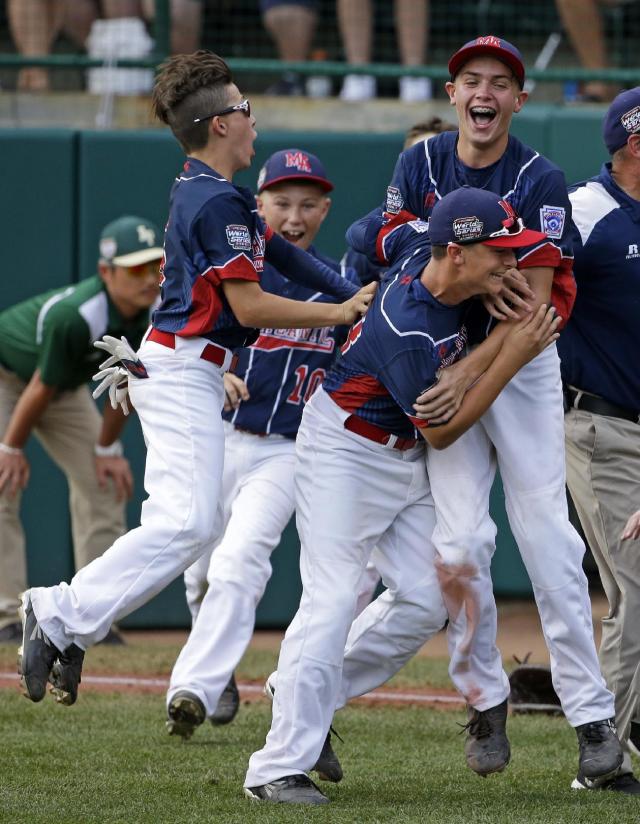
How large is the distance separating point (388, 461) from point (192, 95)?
1325 millimetres

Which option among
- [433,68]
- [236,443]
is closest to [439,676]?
[236,443]

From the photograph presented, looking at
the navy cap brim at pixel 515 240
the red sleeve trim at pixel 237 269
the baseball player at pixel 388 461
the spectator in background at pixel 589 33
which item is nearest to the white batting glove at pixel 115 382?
the red sleeve trim at pixel 237 269

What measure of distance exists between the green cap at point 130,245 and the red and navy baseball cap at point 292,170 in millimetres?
1153

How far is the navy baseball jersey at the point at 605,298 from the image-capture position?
182 inches

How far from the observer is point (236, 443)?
571cm

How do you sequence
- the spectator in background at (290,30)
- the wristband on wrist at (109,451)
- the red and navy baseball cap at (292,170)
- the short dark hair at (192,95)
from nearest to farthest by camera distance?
the short dark hair at (192,95)
the red and navy baseball cap at (292,170)
the wristband on wrist at (109,451)
the spectator in background at (290,30)

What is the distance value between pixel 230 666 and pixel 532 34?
5.96 meters

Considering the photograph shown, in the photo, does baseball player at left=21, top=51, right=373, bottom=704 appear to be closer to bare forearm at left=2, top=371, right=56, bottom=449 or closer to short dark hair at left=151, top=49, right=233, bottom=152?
short dark hair at left=151, top=49, right=233, bottom=152

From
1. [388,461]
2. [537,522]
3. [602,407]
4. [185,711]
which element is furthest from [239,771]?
[602,407]

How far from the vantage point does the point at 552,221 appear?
13.8ft

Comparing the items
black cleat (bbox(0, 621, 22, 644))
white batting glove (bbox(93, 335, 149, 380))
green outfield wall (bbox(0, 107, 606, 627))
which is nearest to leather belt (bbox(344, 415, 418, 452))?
white batting glove (bbox(93, 335, 149, 380))

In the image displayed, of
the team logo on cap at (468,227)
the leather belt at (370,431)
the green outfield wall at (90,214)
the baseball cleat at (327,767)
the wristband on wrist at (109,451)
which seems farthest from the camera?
the green outfield wall at (90,214)

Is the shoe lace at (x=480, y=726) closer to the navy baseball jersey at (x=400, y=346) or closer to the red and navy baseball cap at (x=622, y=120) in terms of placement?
the navy baseball jersey at (x=400, y=346)

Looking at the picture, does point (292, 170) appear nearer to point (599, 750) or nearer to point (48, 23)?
point (599, 750)
